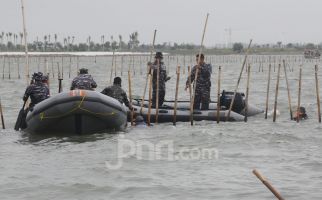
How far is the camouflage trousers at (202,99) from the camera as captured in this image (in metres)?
19.2

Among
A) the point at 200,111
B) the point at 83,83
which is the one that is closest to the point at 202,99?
the point at 200,111

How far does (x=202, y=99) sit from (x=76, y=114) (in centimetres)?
492

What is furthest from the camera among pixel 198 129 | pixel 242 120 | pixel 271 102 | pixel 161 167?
pixel 271 102

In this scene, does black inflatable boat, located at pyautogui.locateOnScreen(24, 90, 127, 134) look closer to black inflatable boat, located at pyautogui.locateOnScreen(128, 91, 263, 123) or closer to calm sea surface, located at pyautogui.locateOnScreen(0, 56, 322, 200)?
calm sea surface, located at pyautogui.locateOnScreen(0, 56, 322, 200)

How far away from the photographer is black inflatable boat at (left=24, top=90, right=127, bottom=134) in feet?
50.5

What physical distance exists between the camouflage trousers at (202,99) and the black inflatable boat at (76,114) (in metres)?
3.38

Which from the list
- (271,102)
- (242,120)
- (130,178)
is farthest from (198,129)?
(271,102)

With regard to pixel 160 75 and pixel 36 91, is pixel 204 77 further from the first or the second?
pixel 36 91

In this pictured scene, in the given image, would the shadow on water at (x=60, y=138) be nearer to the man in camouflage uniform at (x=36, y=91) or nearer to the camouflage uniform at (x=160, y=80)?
the man in camouflage uniform at (x=36, y=91)

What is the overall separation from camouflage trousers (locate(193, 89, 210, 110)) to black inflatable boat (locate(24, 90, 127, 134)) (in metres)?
3.38

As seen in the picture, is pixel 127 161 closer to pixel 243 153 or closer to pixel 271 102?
pixel 243 153

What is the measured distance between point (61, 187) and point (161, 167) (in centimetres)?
216

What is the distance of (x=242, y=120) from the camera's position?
19.7m

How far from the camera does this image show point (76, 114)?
15.7 meters
